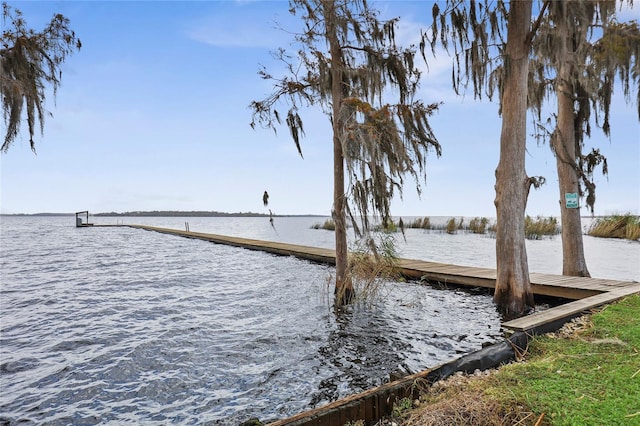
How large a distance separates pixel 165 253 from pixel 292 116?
12.6 metres

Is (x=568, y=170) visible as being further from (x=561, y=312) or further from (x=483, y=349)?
(x=483, y=349)

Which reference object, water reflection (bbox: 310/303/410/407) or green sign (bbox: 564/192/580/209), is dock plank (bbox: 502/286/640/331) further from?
green sign (bbox: 564/192/580/209)

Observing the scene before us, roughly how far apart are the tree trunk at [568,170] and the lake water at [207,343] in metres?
2.54

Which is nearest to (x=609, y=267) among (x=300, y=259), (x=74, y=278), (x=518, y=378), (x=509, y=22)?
(x=509, y=22)

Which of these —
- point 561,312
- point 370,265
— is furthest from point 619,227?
point 561,312

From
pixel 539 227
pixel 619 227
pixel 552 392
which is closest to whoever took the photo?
pixel 552 392

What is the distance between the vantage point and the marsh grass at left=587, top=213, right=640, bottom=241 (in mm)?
19828

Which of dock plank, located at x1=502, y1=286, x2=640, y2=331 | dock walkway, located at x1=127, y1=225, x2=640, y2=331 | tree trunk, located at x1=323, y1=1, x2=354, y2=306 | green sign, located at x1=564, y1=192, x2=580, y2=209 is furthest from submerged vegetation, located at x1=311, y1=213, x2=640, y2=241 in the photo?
dock plank, located at x1=502, y1=286, x2=640, y2=331

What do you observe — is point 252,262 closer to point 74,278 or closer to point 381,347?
point 74,278

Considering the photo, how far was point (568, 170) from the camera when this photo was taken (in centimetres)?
840

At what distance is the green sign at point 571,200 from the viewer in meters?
8.34

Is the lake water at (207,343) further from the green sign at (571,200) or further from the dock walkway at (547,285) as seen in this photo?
the green sign at (571,200)

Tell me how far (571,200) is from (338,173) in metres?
5.47

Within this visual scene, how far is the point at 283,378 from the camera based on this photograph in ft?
13.9
